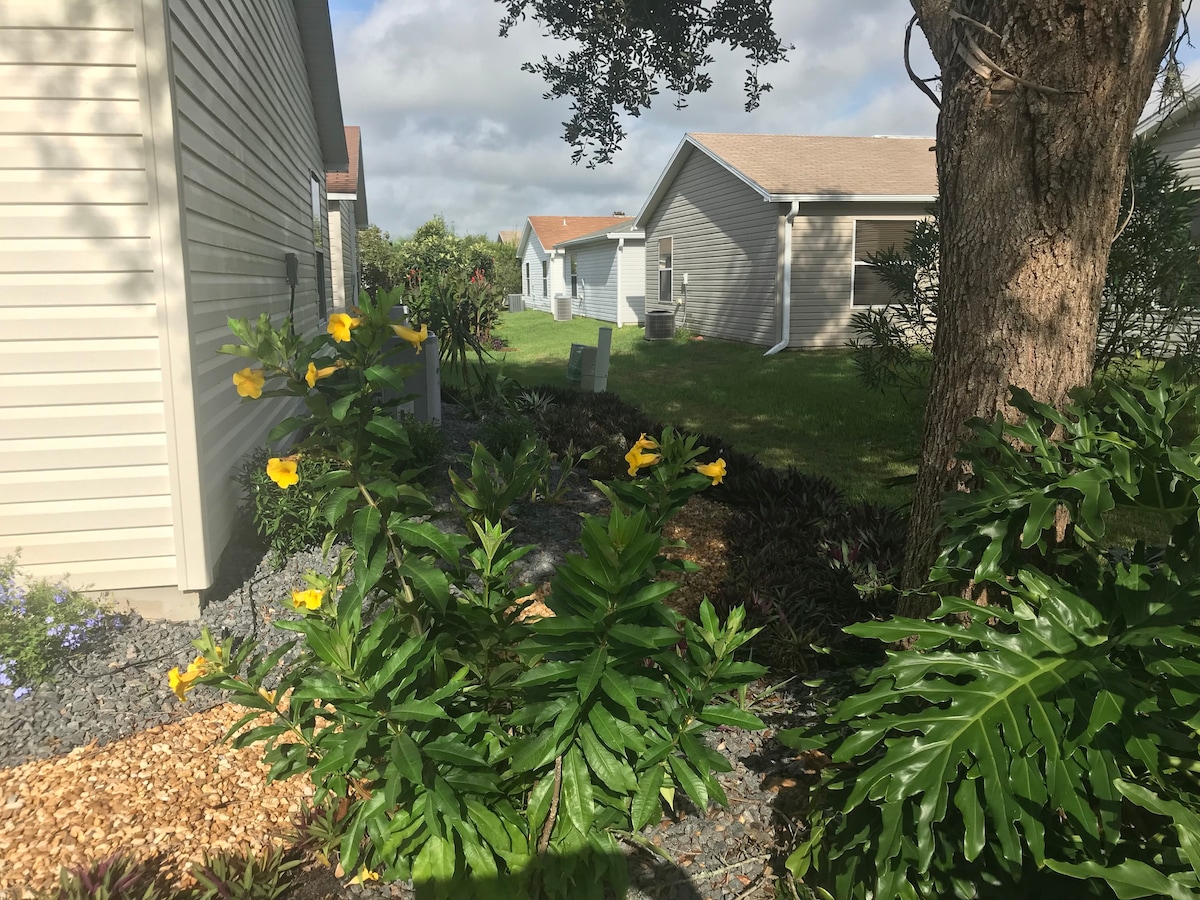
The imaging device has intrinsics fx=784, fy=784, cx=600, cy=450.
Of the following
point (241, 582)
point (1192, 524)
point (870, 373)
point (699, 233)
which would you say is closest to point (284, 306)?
point (241, 582)

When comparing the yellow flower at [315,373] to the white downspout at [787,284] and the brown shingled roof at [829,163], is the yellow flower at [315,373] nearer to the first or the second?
the white downspout at [787,284]

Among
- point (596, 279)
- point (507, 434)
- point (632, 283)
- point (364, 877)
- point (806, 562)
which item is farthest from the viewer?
point (596, 279)

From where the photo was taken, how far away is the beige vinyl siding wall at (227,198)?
412 cm

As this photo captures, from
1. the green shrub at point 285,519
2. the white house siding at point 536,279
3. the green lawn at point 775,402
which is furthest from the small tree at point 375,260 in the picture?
the green shrub at point 285,519

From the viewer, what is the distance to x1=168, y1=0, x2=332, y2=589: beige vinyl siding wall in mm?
4125

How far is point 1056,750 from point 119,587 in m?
4.21

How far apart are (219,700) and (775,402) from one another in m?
8.54

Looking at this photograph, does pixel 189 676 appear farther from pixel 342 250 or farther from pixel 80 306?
pixel 342 250

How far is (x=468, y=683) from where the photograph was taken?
2250mm

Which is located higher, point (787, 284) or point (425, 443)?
point (787, 284)

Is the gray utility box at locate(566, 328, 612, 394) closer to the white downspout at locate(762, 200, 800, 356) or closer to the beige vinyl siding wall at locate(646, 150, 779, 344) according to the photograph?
the white downspout at locate(762, 200, 800, 356)

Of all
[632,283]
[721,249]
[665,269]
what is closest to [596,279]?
[632,283]

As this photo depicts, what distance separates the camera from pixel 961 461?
2695 millimetres

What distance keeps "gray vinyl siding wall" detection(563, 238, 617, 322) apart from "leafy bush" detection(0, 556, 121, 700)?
23.1m
